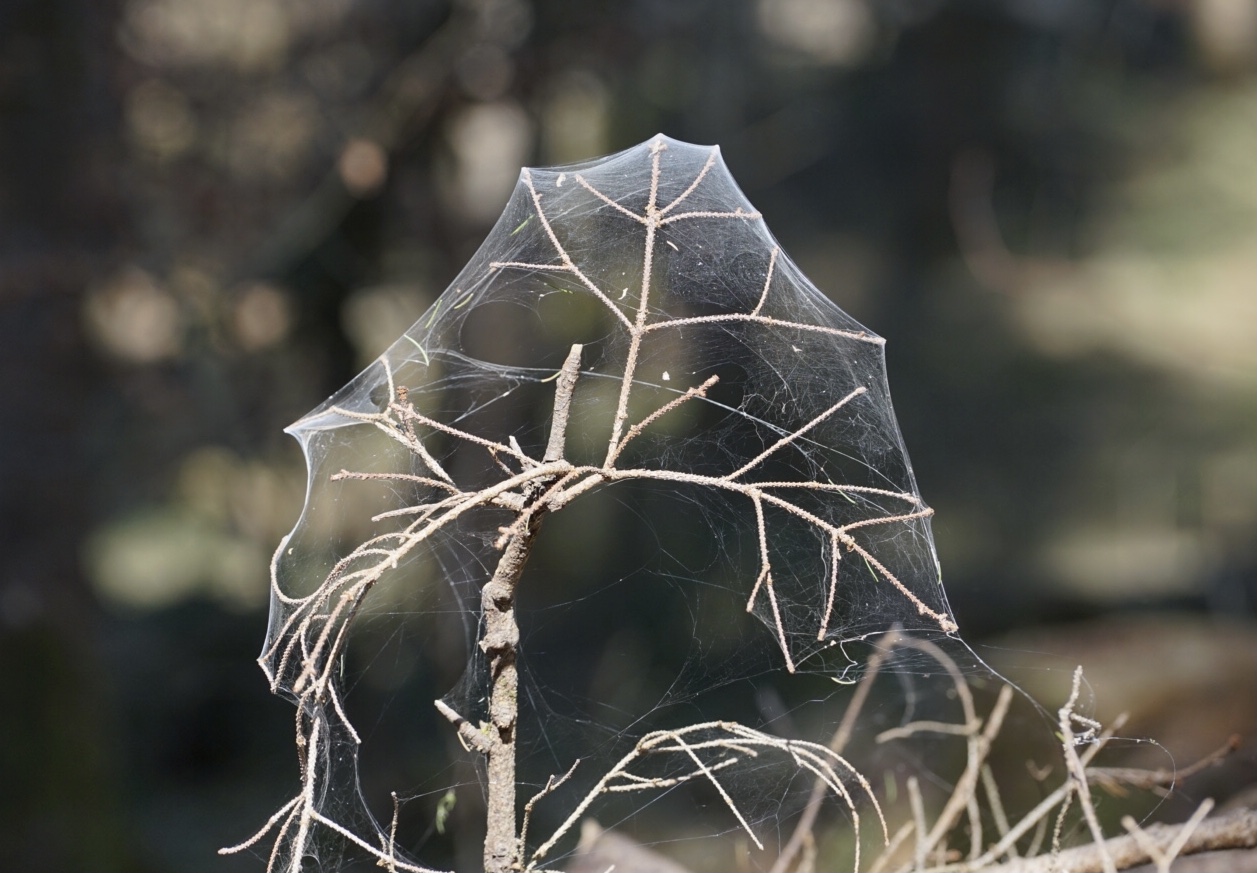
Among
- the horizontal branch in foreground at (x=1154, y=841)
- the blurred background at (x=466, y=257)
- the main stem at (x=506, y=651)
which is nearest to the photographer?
the main stem at (x=506, y=651)

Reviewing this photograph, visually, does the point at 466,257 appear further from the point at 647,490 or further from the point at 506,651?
the point at 506,651

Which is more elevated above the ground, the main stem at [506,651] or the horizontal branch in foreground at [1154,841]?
the main stem at [506,651]

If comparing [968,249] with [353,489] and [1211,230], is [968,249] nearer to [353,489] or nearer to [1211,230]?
[1211,230]

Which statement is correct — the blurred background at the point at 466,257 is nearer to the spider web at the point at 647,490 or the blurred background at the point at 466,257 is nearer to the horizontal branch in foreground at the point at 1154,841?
the spider web at the point at 647,490

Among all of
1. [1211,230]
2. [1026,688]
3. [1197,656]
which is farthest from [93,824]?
[1211,230]

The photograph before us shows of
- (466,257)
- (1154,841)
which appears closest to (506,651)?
(1154,841)

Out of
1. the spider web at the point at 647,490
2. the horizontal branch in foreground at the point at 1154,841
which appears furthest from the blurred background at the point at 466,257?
the horizontal branch in foreground at the point at 1154,841

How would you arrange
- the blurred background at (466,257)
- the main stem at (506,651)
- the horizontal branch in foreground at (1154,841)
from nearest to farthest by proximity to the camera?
the main stem at (506,651)
the horizontal branch in foreground at (1154,841)
the blurred background at (466,257)

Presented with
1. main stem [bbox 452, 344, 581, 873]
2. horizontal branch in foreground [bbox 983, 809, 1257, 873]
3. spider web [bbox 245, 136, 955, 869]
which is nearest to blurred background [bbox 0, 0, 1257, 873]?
spider web [bbox 245, 136, 955, 869]
